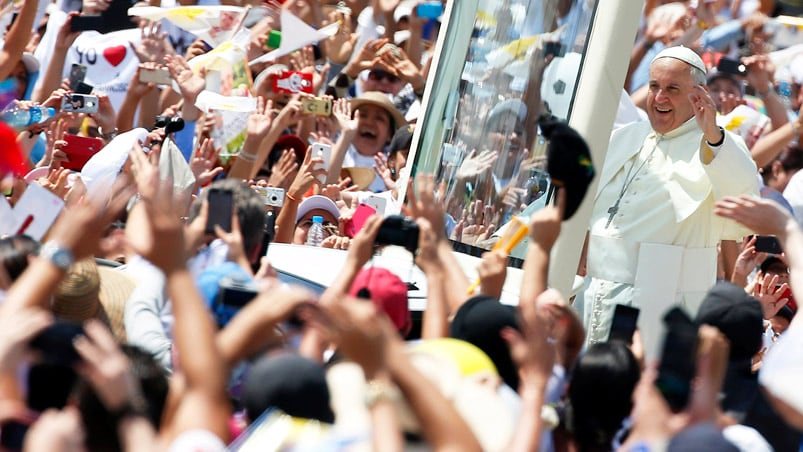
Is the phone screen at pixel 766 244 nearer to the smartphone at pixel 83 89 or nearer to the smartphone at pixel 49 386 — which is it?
the smartphone at pixel 49 386

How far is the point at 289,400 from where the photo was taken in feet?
9.27

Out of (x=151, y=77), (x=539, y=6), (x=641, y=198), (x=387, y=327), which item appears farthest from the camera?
(x=151, y=77)

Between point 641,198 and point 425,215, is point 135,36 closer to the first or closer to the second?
point 641,198

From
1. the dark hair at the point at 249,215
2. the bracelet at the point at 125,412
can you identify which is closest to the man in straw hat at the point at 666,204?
the dark hair at the point at 249,215

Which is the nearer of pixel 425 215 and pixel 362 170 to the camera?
pixel 425 215

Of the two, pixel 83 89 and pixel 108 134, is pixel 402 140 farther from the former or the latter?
pixel 83 89

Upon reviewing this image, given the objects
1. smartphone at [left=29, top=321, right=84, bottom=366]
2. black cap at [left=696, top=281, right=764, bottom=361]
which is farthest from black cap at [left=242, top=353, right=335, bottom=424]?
black cap at [left=696, top=281, right=764, bottom=361]

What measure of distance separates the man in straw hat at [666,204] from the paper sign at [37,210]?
2402mm

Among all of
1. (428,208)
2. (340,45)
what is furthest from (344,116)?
(428,208)

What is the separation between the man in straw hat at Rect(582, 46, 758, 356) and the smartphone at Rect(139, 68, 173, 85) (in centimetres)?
255

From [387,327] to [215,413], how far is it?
1.63ft

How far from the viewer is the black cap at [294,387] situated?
9.25ft

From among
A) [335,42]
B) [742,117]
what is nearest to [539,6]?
[742,117]

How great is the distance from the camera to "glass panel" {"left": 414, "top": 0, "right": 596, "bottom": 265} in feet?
15.7
